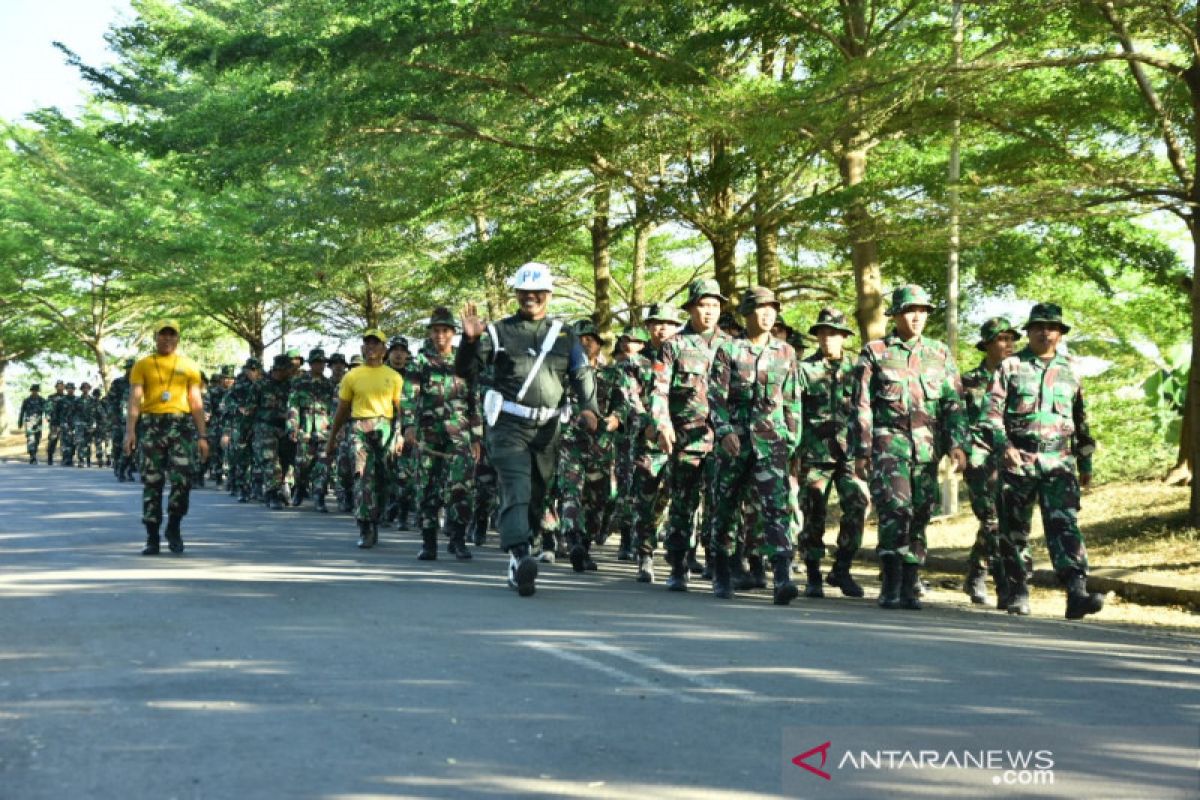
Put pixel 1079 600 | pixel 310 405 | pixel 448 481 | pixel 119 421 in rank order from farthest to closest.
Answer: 1. pixel 119 421
2. pixel 310 405
3. pixel 448 481
4. pixel 1079 600

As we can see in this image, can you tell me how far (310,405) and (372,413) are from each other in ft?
21.0

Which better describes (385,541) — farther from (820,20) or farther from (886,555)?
(820,20)

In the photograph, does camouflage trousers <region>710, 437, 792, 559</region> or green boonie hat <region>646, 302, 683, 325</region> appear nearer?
camouflage trousers <region>710, 437, 792, 559</region>

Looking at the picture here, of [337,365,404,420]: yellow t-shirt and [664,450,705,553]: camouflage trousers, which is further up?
[337,365,404,420]: yellow t-shirt

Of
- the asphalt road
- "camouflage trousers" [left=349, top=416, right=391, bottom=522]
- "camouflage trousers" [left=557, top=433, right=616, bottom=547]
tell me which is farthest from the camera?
"camouflage trousers" [left=349, top=416, right=391, bottom=522]

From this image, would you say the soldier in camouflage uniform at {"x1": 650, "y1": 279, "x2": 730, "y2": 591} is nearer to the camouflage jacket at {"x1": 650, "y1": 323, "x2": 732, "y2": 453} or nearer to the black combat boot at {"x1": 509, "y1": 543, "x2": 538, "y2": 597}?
the camouflage jacket at {"x1": 650, "y1": 323, "x2": 732, "y2": 453}

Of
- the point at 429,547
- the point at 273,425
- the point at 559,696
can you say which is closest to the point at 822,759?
the point at 559,696

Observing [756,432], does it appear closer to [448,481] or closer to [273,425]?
[448,481]

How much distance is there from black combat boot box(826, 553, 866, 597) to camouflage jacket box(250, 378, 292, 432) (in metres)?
11.9

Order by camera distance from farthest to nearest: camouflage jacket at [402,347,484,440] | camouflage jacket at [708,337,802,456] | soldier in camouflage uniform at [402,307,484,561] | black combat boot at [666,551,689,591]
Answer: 1. camouflage jacket at [402,347,484,440]
2. soldier in camouflage uniform at [402,307,484,561]
3. black combat boot at [666,551,689,591]
4. camouflage jacket at [708,337,802,456]

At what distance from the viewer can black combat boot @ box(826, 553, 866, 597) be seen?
12.0 meters

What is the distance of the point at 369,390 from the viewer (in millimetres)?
15477

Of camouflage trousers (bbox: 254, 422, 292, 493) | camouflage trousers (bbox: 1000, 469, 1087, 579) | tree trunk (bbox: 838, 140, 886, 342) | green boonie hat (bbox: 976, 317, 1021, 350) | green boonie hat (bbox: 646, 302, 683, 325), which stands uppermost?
tree trunk (bbox: 838, 140, 886, 342)

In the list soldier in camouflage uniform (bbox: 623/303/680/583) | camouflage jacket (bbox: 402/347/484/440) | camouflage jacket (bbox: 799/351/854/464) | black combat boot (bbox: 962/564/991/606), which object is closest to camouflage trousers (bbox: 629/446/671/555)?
soldier in camouflage uniform (bbox: 623/303/680/583)
